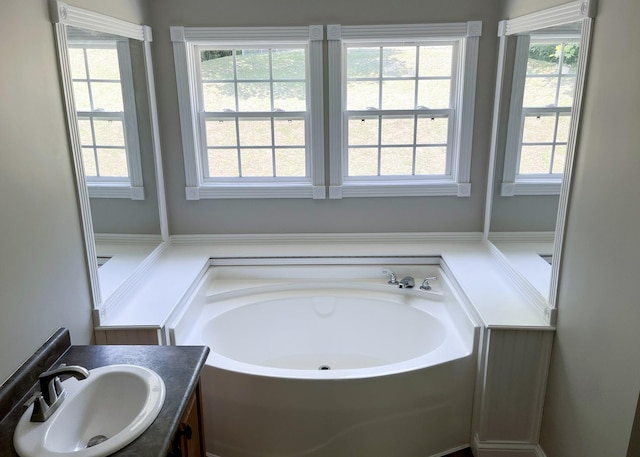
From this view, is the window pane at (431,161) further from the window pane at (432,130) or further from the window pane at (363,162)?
the window pane at (363,162)

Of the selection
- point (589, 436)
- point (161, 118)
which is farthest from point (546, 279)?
point (161, 118)

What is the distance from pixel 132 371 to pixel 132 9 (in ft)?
6.70

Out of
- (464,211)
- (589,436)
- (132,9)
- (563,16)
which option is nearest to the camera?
(589,436)

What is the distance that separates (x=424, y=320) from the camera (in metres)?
2.88

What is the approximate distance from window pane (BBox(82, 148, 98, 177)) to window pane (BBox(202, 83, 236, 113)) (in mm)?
1082

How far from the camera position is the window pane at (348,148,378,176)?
3299 mm

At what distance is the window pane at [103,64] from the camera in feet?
7.61

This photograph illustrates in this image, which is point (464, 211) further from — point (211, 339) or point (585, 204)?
point (211, 339)

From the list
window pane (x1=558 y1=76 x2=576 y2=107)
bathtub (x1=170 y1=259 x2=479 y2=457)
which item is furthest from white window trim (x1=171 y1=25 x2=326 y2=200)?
window pane (x1=558 y1=76 x2=576 y2=107)

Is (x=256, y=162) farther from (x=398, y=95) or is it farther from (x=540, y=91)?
(x=540, y=91)

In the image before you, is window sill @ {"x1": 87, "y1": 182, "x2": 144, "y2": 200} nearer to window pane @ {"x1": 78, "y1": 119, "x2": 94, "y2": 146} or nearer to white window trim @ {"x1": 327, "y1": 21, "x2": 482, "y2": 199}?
window pane @ {"x1": 78, "y1": 119, "x2": 94, "y2": 146}

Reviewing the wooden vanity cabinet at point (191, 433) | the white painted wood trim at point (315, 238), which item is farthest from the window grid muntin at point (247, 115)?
the wooden vanity cabinet at point (191, 433)

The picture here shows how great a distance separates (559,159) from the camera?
2.23 metres

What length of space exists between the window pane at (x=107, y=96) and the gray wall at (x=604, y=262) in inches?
86.1
